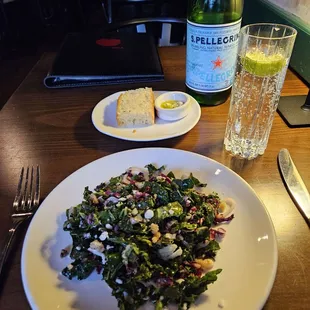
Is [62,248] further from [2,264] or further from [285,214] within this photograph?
[285,214]

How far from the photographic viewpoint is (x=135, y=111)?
80 cm

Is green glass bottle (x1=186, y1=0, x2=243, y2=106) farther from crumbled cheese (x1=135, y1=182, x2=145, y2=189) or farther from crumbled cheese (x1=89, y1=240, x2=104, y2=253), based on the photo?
crumbled cheese (x1=89, y1=240, x2=104, y2=253)

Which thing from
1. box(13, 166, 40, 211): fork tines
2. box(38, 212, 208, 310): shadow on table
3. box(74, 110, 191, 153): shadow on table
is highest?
box(38, 212, 208, 310): shadow on table

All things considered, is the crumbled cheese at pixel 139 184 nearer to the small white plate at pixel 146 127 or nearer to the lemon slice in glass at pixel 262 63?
the small white plate at pixel 146 127

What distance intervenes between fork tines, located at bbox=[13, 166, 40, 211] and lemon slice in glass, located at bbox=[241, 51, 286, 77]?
1.60 ft

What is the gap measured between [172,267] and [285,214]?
0.82ft

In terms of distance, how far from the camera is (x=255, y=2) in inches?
55.4

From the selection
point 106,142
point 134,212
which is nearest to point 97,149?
point 106,142

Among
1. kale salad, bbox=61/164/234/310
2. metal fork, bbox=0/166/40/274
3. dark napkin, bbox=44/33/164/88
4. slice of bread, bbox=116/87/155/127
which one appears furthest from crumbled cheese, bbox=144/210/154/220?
dark napkin, bbox=44/33/164/88

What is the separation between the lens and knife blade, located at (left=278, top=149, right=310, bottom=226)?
588mm

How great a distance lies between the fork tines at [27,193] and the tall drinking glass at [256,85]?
42cm

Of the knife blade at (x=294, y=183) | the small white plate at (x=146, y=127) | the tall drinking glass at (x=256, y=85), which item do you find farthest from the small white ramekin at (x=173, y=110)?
the knife blade at (x=294, y=183)

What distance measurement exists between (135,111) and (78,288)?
1.48 ft

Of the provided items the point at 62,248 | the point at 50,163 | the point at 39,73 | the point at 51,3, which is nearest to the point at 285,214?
the point at 62,248
